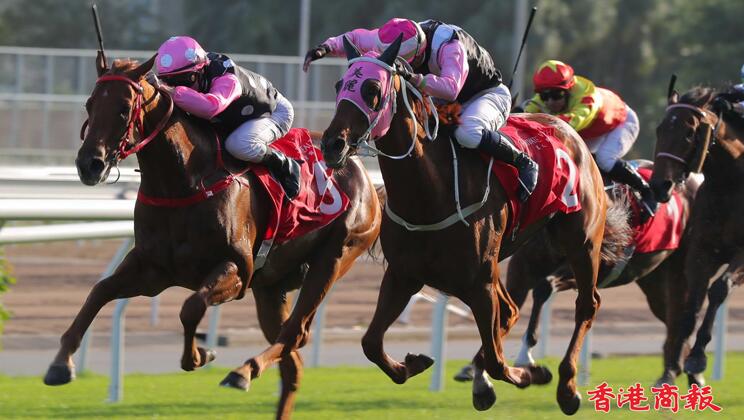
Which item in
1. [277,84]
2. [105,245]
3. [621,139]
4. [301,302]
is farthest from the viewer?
[277,84]

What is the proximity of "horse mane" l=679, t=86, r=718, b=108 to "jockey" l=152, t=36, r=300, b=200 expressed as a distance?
2.43m

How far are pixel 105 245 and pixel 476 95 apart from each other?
12.9m

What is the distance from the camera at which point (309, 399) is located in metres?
7.92

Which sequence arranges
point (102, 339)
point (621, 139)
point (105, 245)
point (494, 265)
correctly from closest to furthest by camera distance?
point (494, 265)
point (621, 139)
point (102, 339)
point (105, 245)

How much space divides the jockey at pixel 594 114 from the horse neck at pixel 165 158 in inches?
99.7

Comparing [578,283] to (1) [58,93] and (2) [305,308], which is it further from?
(1) [58,93]

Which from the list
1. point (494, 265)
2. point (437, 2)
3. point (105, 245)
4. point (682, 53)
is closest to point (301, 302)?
point (494, 265)

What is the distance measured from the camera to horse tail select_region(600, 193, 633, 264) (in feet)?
26.1

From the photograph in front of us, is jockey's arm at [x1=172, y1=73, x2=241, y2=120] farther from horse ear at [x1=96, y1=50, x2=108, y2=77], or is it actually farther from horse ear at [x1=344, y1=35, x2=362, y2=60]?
horse ear at [x1=344, y1=35, x2=362, y2=60]

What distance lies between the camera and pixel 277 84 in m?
20.0

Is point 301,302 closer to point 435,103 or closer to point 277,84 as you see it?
point 435,103

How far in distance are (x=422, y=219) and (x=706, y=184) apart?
288 cm

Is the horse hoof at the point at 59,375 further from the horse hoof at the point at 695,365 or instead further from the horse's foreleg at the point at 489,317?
the horse hoof at the point at 695,365

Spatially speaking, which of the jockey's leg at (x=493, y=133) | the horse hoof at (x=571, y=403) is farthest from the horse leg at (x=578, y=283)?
the jockey's leg at (x=493, y=133)
